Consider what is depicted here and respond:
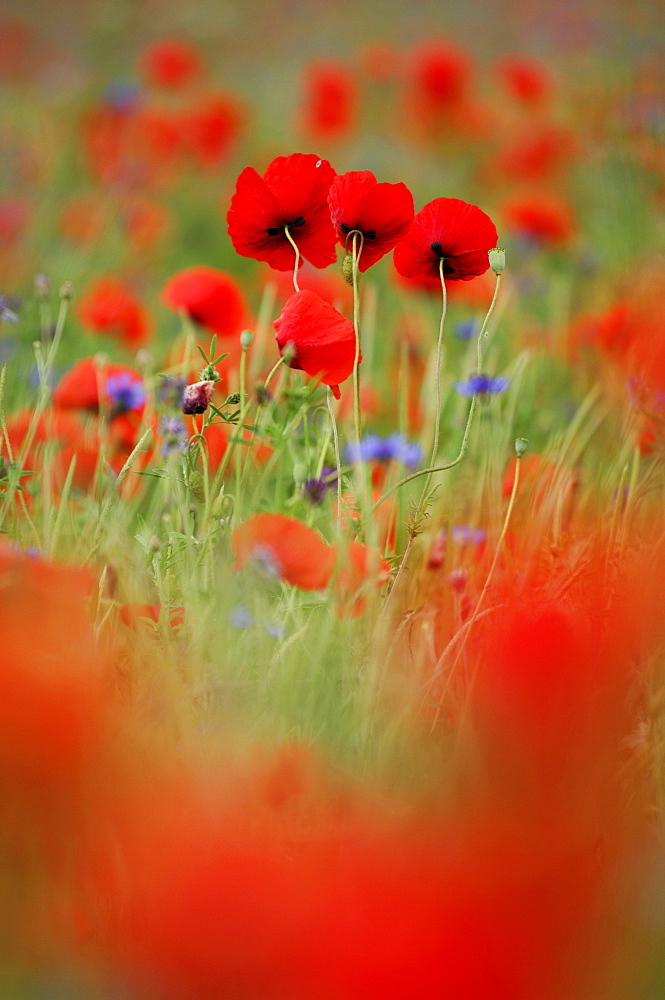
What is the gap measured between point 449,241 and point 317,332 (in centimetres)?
10

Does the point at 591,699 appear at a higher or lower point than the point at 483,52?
lower

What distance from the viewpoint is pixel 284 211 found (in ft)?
2.00

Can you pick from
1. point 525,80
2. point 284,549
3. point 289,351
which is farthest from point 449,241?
point 525,80

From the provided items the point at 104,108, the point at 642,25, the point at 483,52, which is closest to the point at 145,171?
the point at 104,108

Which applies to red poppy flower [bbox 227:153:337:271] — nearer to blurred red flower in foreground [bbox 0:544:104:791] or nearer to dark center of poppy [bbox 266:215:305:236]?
dark center of poppy [bbox 266:215:305:236]

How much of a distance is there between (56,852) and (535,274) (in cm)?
174

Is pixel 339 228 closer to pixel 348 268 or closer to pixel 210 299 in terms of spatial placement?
pixel 348 268

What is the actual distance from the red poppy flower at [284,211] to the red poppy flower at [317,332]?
0.06 m

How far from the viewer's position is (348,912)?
298mm

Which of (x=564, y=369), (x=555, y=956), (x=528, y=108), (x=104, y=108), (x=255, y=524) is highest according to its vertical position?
(x=528, y=108)

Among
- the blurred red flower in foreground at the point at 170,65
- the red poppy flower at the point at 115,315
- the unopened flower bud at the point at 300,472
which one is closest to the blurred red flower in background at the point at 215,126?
the blurred red flower in foreground at the point at 170,65

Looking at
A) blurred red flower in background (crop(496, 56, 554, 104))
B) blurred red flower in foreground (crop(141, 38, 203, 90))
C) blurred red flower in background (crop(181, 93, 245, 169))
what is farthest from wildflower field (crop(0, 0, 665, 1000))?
blurred red flower in foreground (crop(141, 38, 203, 90))

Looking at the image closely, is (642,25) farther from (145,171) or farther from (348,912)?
(348,912)

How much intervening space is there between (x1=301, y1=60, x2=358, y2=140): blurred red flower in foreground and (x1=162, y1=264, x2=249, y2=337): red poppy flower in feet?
3.85
